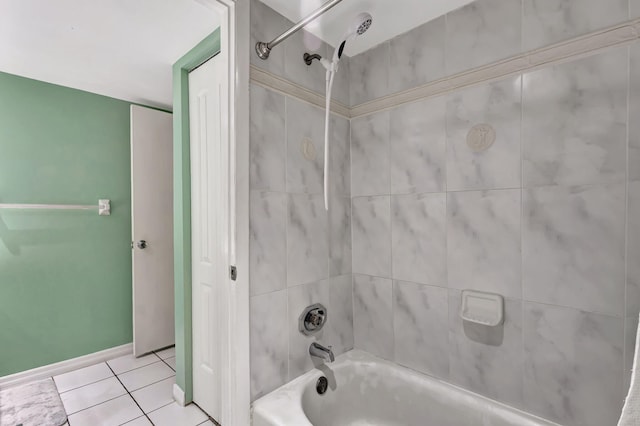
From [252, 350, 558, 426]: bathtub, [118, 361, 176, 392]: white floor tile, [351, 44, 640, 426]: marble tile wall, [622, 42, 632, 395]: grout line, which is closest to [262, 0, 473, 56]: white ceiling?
[351, 44, 640, 426]: marble tile wall

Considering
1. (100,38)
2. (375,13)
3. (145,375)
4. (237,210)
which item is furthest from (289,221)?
(145,375)

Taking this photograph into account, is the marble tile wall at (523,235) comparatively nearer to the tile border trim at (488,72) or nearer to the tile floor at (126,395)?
the tile border trim at (488,72)

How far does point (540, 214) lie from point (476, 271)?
1.13ft

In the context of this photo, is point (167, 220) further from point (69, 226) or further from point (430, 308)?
point (430, 308)

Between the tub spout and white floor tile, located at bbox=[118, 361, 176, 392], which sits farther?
white floor tile, located at bbox=[118, 361, 176, 392]

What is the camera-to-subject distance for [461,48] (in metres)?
1.35

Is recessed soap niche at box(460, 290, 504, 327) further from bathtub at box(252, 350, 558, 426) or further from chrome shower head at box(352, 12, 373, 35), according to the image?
chrome shower head at box(352, 12, 373, 35)

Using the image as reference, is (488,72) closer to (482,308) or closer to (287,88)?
(287,88)

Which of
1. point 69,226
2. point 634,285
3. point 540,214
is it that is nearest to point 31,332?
point 69,226

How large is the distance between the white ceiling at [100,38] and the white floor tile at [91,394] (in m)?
2.23

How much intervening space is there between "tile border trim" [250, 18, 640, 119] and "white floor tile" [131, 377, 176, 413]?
2041mm

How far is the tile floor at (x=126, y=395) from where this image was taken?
175 centimetres

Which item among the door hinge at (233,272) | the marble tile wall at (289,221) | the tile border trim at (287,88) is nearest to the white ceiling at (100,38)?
the tile border trim at (287,88)

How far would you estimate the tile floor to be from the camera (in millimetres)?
1747
